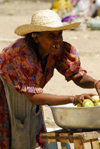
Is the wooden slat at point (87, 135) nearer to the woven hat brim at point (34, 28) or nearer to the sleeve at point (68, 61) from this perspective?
the sleeve at point (68, 61)

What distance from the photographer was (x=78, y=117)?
339 cm

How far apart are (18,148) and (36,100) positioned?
2.00 ft

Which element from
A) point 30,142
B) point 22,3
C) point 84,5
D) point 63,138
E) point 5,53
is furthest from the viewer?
point 22,3

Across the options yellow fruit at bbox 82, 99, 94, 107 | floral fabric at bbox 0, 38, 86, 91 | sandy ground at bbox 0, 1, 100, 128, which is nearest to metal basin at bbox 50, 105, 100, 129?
yellow fruit at bbox 82, 99, 94, 107

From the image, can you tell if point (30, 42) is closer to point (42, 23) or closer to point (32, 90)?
point (42, 23)

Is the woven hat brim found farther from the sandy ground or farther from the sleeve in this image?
the sandy ground

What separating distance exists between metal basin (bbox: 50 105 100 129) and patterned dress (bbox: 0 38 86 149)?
Answer: 287mm

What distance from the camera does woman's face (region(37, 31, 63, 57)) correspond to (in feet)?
11.9

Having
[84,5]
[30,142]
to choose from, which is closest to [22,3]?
[84,5]

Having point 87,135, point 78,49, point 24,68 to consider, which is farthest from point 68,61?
point 78,49

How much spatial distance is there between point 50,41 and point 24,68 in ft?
0.92

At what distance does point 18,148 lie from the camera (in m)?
4.01

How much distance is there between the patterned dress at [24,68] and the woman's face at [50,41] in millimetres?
99

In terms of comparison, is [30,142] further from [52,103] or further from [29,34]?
[29,34]
